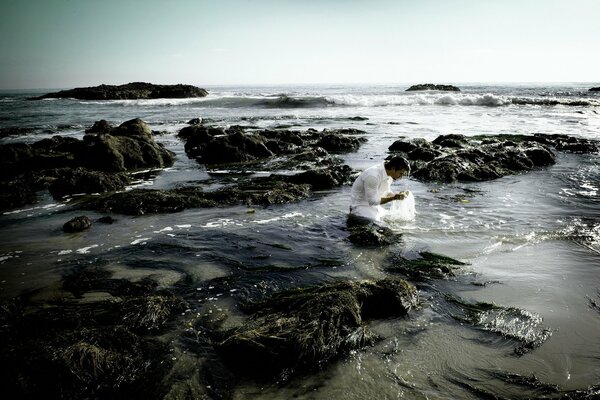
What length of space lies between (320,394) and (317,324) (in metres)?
0.72

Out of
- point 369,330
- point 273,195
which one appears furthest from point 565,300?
point 273,195

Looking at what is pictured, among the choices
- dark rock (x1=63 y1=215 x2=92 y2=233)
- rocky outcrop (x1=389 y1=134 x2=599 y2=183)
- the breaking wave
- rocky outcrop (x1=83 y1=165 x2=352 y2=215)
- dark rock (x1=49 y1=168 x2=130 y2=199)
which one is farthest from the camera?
the breaking wave

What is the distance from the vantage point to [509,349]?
380 cm

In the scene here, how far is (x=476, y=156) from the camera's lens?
13.9m

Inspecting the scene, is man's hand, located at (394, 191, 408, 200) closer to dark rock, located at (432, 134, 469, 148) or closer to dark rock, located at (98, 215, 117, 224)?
A: dark rock, located at (98, 215, 117, 224)

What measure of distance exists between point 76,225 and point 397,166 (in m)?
6.58

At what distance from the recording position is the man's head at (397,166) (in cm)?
728

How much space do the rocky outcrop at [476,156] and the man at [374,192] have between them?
4809 mm

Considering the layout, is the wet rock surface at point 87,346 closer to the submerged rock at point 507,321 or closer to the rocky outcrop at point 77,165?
the submerged rock at point 507,321

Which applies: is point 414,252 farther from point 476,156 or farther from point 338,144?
point 338,144

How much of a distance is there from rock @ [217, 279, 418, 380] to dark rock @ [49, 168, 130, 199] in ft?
26.5

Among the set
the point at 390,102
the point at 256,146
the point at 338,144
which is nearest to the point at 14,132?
the point at 256,146

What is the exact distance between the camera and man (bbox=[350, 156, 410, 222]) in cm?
773

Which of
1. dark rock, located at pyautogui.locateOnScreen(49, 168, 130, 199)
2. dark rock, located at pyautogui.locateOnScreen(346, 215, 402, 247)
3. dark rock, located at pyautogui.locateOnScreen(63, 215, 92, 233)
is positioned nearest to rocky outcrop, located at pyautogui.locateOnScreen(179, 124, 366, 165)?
dark rock, located at pyautogui.locateOnScreen(49, 168, 130, 199)
